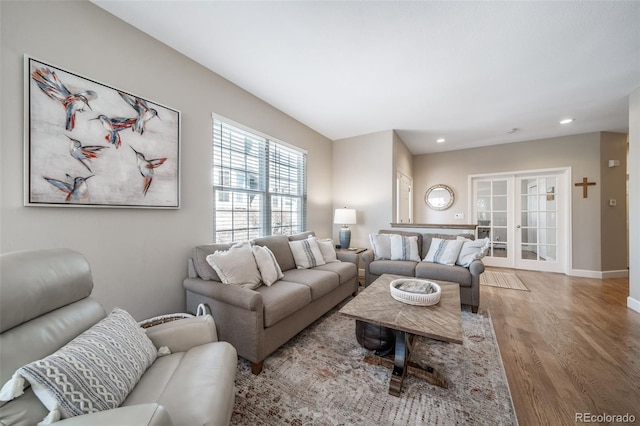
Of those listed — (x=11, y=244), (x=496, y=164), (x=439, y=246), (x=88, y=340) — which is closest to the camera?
(x=88, y=340)

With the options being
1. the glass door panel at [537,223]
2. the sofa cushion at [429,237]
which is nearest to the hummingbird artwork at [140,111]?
the sofa cushion at [429,237]

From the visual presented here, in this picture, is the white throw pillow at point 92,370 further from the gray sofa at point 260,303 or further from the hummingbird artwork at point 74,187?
the hummingbird artwork at point 74,187

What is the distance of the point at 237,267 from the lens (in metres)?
2.02

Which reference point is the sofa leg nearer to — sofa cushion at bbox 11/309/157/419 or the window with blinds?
sofa cushion at bbox 11/309/157/419

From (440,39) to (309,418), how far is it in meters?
2.87

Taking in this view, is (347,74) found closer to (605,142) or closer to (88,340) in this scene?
(88,340)

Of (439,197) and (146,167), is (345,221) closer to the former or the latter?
(146,167)

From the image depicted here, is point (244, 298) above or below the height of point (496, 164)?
below

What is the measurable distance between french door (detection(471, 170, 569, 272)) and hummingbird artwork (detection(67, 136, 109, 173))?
605 cm

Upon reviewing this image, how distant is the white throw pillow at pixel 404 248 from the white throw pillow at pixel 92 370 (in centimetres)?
291

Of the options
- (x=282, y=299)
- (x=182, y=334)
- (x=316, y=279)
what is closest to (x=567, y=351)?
(x=316, y=279)

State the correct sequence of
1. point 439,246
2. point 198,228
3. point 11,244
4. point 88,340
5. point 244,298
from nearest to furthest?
point 88,340 < point 11,244 < point 244,298 < point 198,228 < point 439,246

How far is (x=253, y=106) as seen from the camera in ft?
9.43

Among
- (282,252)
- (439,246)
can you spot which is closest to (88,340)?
(282,252)
